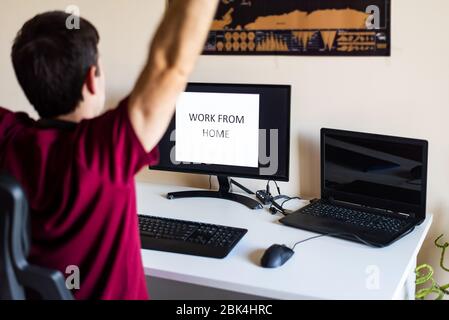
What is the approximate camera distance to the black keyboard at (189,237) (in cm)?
159

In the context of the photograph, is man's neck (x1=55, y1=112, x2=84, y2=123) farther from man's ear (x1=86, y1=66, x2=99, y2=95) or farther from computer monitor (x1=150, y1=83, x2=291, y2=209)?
computer monitor (x1=150, y1=83, x2=291, y2=209)

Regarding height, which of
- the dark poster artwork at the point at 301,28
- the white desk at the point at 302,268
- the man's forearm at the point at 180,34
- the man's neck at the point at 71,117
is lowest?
the white desk at the point at 302,268

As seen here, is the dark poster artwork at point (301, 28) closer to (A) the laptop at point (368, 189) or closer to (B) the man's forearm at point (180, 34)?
(A) the laptop at point (368, 189)

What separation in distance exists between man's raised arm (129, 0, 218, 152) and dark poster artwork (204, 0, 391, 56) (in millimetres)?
1020

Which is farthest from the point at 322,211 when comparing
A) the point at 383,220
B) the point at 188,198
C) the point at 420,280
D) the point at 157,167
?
the point at 157,167

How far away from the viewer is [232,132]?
2.00 meters

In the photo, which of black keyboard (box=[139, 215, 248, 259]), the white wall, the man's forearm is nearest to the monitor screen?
the white wall

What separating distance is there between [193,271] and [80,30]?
70 centimetres

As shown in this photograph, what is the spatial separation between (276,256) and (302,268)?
8 centimetres

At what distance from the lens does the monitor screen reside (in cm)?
194

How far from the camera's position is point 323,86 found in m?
2.00

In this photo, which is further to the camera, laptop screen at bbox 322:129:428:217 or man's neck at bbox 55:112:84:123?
Answer: laptop screen at bbox 322:129:428:217

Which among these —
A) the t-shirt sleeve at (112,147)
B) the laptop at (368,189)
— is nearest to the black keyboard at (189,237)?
the laptop at (368,189)
